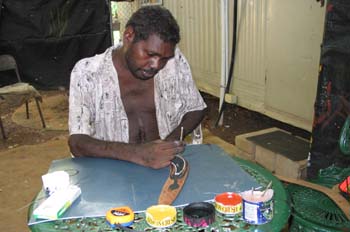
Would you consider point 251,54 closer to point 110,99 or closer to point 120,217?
point 110,99

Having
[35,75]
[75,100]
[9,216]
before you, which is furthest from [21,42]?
[75,100]

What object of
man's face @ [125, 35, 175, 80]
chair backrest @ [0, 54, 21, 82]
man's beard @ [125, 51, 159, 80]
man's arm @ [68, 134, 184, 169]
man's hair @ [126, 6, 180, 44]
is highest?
man's hair @ [126, 6, 180, 44]

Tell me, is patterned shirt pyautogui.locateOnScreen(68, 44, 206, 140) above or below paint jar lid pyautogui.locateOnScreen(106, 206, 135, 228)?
above

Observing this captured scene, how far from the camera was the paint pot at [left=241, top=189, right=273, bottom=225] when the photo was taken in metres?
1.30

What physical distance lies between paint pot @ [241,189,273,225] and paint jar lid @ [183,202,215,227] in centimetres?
11

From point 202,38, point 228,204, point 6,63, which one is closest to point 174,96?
point 228,204

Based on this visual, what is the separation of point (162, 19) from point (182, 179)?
0.78m

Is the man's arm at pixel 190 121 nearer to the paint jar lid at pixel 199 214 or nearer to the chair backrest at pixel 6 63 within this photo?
the paint jar lid at pixel 199 214

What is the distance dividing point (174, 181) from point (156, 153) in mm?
189

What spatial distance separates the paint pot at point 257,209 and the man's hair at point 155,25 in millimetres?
893

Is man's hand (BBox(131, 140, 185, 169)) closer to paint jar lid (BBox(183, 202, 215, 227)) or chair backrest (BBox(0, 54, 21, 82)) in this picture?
paint jar lid (BBox(183, 202, 215, 227))

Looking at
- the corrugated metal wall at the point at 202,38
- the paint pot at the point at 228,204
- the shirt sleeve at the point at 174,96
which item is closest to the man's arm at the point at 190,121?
the shirt sleeve at the point at 174,96

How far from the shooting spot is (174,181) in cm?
160

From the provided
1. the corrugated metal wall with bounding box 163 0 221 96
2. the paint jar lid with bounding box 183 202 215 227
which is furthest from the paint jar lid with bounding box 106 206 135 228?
the corrugated metal wall with bounding box 163 0 221 96
